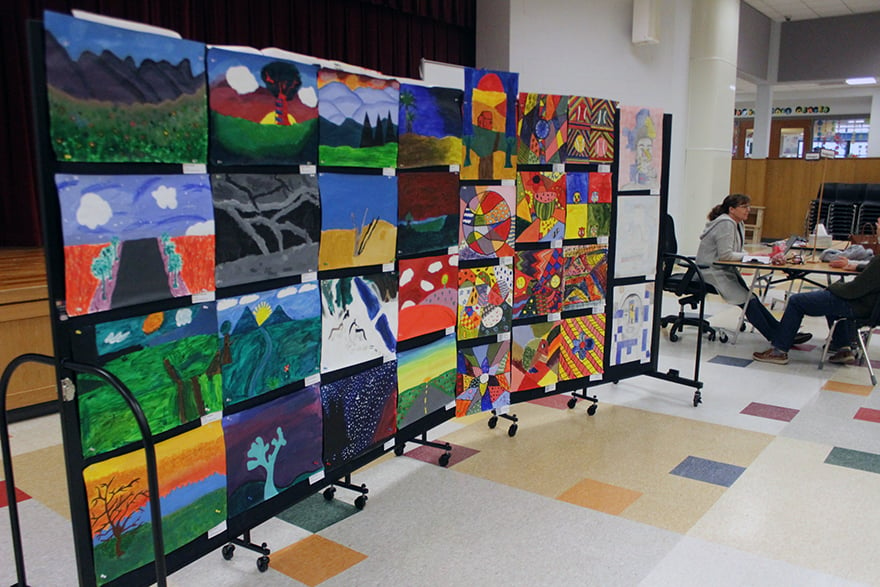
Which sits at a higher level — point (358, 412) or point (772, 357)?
point (358, 412)

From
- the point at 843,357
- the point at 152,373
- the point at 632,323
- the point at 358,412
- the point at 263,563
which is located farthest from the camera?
the point at 843,357

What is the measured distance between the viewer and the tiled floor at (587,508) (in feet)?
7.27

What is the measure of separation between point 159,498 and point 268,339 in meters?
0.59

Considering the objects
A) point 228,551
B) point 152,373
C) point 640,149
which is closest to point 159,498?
point 152,373

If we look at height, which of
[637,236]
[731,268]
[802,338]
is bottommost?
[802,338]

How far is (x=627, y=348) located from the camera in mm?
3676

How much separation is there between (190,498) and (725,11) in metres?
9.25

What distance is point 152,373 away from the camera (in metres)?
1.76

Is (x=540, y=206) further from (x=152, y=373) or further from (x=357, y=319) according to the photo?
(x=152, y=373)

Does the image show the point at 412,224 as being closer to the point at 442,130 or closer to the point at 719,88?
the point at 442,130

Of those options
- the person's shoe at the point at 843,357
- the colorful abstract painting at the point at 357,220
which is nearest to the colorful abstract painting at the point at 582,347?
the colorful abstract painting at the point at 357,220

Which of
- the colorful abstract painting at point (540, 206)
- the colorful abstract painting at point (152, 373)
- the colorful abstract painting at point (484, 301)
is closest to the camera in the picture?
Result: the colorful abstract painting at point (152, 373)

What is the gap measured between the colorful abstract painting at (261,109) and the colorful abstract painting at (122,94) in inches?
2.0

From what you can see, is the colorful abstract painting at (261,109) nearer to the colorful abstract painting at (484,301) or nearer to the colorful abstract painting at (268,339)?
the colorful abstract painting at (268,339)
